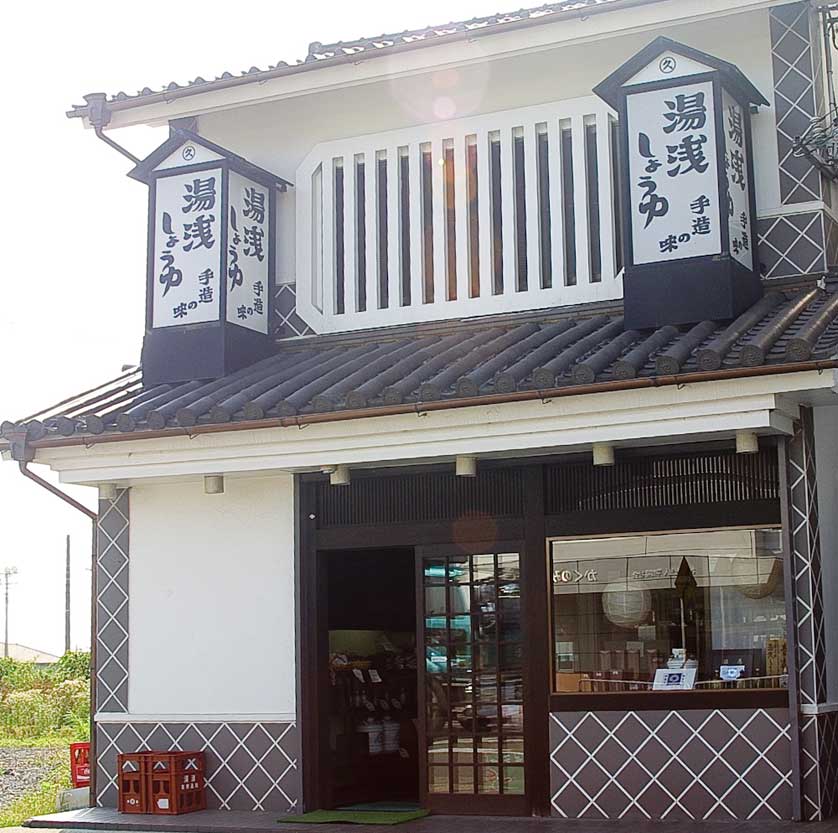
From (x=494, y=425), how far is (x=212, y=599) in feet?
11.1

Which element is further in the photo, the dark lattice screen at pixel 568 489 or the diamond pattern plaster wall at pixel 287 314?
the diamond pattern plaster wall at pixel 287 314

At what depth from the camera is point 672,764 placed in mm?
9523

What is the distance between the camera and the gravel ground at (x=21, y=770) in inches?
695

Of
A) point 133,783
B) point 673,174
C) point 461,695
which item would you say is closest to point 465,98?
point 673,174

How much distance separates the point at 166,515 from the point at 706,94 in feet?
17.8

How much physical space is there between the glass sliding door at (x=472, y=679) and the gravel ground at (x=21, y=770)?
7994mm

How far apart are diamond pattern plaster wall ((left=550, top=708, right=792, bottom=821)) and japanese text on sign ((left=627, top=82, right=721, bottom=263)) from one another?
129 inches

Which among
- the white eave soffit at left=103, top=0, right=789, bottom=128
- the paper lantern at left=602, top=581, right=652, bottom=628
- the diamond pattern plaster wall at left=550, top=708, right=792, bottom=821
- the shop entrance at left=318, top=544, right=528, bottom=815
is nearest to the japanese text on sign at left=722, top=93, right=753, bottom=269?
the white eave soffit at left=103, top=0, right=789, bottom=128

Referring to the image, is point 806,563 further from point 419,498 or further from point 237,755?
point 237,755

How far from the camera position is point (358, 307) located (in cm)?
1185

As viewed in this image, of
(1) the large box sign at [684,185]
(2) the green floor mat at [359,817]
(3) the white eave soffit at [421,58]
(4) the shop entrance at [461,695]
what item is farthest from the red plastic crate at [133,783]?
(3) the white eave soffit at [421,58]

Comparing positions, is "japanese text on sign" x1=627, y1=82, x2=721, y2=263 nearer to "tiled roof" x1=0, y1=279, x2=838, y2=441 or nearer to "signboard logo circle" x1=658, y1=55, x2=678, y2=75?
"signboard logo circle" x1=658, y1=55, x2=678, y2=75

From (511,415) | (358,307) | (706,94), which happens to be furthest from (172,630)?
(706,94)

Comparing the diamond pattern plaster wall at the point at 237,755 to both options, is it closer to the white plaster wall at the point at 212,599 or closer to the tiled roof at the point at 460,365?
the white plaster wall at the point at 212,599
